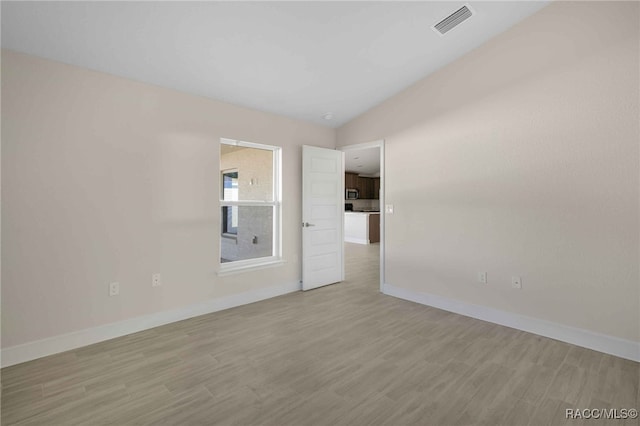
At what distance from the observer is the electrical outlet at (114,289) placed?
2.81 metres

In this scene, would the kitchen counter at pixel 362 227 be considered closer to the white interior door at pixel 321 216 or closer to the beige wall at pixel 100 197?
the white interior door at pixel 321 216

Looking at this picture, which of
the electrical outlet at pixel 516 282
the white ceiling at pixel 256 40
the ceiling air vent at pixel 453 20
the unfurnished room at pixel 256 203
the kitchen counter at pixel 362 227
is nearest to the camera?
the unfurnished room at pixel 256 203

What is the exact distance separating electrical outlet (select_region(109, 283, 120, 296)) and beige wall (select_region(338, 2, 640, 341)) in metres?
3.23

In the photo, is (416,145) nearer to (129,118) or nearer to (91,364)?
(129,118)

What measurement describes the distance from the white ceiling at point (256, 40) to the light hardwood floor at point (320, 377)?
8.13 feet

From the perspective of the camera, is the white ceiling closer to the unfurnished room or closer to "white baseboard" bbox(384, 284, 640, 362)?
the unfurnished room

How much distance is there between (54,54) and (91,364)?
97.3 inches

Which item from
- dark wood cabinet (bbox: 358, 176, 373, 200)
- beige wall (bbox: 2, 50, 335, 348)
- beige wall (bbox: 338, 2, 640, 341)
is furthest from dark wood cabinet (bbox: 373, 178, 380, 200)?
beige wall (bbox: 2, 50, 335, 348)

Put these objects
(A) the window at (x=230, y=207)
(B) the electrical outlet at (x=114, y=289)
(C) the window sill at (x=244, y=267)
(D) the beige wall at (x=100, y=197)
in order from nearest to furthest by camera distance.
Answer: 1. (D) the beige wall at (x=100, y=197)
2. (B) the electrical outlet at (x=114, y=289)
3. (C) the window sill at (x=244, y=267)
4. (A) the window at (x=230, y=207)

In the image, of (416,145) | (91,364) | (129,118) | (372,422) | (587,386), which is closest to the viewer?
(372,422)

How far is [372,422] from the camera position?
173cm

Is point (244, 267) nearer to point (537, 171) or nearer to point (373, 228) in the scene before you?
point (537, 171)

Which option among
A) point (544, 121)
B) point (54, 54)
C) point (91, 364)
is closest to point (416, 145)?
point (544, 121)

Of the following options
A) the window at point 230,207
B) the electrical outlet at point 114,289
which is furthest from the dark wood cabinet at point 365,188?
the electrical outlet at point 114,289
